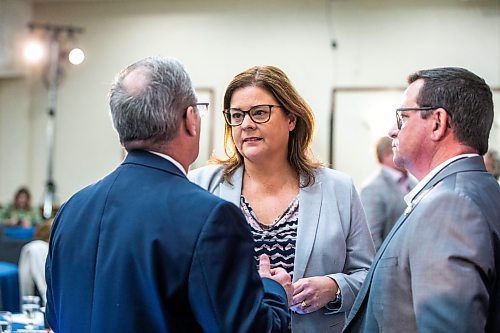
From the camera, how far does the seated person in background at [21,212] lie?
30.8 feet

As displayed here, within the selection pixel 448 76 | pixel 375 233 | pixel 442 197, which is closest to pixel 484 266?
pixel 442 197

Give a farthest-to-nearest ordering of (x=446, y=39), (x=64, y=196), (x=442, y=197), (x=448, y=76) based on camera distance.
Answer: (x=64, y=196), (x=446, y=39), (x=448, y=76), (x=442, y=197)

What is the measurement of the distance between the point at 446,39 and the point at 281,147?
765 cm

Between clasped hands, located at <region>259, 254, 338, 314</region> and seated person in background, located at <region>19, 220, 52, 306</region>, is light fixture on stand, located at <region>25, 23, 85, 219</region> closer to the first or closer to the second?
seated person in background, located at <region>19, 220, 52, 306</region>

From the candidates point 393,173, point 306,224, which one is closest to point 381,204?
point 393,173

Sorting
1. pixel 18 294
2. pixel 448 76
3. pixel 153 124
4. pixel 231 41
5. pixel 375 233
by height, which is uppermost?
pixel 231 41

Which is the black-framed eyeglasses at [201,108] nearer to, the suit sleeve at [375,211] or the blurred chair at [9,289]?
the suit sleeve at [375,211]

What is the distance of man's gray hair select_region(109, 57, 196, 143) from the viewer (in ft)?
5.38

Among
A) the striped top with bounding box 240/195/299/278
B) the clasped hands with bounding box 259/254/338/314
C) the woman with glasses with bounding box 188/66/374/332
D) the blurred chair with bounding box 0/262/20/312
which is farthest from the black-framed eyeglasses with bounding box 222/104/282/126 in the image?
the blurred chair with bounding box 0/262/20/312

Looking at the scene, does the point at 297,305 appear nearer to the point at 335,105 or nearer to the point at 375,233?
the point at 375,233

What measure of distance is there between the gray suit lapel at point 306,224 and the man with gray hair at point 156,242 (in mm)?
613

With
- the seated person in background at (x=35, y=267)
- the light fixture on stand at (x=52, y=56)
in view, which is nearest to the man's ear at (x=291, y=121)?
the seated person in background at (x=35, y=267)

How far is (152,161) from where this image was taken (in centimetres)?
166

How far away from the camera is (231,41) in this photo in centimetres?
1036
